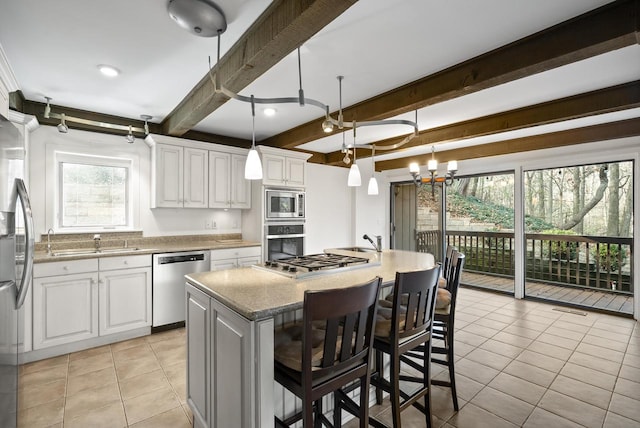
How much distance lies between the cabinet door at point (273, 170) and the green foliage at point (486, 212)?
134 inches

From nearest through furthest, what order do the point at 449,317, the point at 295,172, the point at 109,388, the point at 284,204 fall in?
the point at 449,317, the point at 109,388, the point at 284,204, the point at 295,172

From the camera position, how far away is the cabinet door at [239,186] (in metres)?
4.36

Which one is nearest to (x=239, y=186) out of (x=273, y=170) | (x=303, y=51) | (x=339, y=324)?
(x=273, y=170)

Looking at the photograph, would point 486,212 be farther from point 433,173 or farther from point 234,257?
point 234,257

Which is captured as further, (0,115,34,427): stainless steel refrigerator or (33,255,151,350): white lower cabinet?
(33,255,151,350): white lower cabinet

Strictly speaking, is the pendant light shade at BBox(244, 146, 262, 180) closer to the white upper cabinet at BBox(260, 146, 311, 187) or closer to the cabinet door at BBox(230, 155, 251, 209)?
the white upper cabinet at BBox(260, 146, 311, 187)

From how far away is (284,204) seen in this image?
14.8ft

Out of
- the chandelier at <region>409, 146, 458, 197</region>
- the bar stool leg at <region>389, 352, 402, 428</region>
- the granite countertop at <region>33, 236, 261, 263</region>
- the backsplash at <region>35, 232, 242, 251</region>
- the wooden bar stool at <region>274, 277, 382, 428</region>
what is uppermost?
the chandelier at <region>409, 146, 458, 197</region>

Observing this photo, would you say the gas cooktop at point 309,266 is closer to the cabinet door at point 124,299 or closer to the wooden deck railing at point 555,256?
the cabinet door at point 124,299

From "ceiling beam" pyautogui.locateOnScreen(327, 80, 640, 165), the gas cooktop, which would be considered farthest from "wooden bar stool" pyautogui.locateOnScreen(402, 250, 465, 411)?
"ceiling beam" pyautogui.locateOnScreen(327, 80, 640, 165)

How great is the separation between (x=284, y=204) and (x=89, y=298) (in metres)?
2.49

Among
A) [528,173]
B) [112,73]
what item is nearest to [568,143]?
[528,173]

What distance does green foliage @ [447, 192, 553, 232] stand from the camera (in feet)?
17.3

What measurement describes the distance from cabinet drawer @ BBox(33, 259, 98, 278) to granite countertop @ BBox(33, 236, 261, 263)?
0.04 meters
